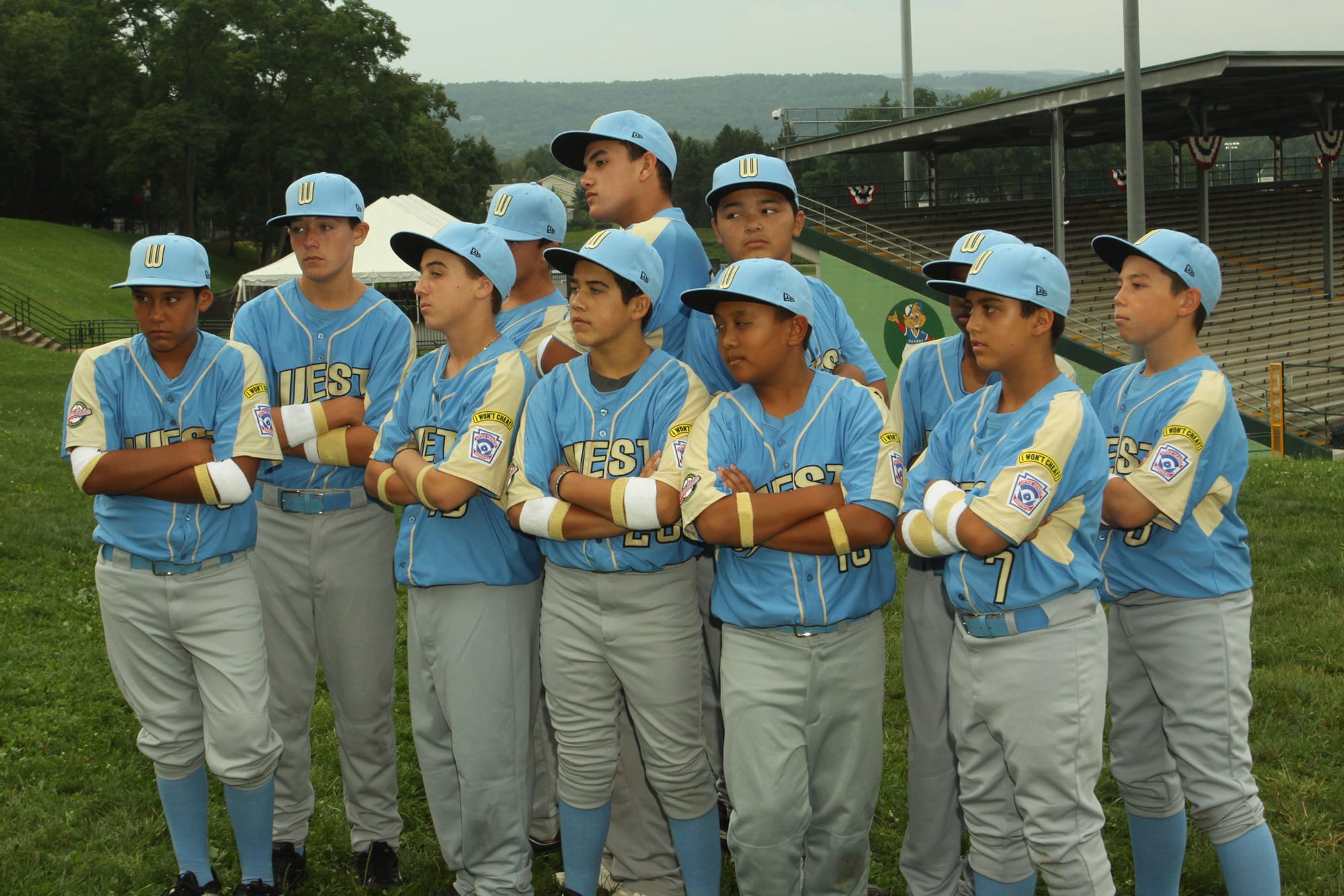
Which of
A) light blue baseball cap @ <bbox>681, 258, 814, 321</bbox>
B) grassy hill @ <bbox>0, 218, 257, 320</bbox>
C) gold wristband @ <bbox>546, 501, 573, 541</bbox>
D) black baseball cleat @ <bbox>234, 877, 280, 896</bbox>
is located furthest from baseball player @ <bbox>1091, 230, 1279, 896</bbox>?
grassy hill @ <bbox>0, 218, 257, 320</bbox>

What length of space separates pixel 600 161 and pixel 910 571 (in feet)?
6.78

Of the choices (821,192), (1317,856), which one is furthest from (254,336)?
(821,192)

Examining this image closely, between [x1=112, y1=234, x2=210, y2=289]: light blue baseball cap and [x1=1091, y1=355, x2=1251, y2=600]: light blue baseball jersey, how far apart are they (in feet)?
11.3

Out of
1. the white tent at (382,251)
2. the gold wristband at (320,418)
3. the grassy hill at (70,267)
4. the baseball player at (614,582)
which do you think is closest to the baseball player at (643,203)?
the baseball player at (614,582)

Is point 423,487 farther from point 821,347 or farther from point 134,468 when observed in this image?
point 821,347

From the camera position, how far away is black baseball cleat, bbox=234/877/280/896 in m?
4.42

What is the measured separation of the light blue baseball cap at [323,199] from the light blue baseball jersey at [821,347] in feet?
4.90

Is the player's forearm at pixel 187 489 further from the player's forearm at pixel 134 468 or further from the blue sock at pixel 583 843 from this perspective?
the blue sock at pixel 583 843

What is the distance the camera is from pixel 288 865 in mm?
4738

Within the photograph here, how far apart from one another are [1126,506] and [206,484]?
10.6 ft

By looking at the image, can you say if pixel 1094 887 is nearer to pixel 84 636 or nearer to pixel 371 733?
pixel 371 733

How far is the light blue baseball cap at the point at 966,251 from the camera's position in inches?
163

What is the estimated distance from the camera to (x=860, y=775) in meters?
3.93

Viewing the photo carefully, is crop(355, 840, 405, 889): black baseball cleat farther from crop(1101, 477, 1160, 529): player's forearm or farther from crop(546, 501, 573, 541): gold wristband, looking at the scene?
crop(1101, 477, 1160, 529): player's forearm
